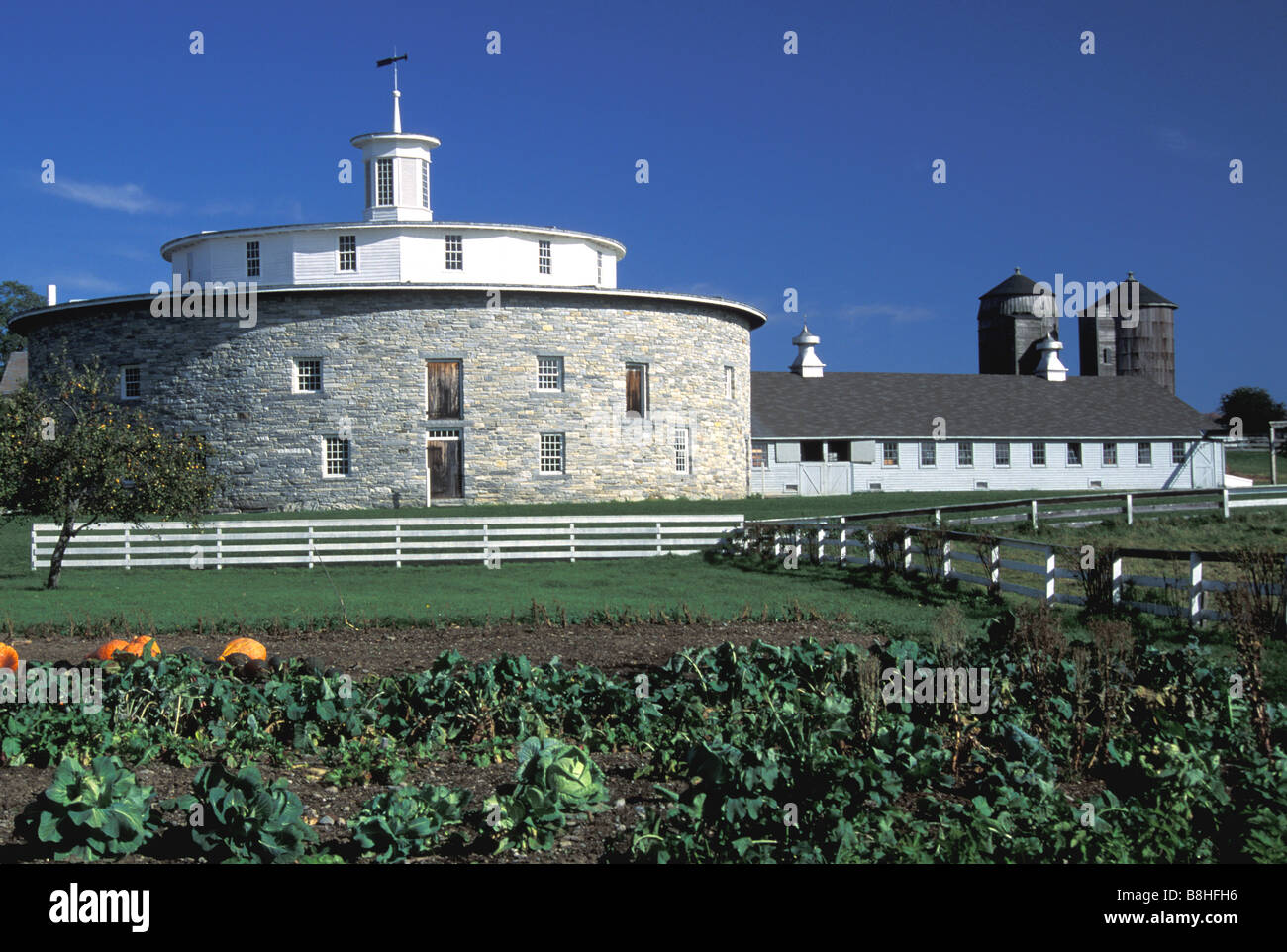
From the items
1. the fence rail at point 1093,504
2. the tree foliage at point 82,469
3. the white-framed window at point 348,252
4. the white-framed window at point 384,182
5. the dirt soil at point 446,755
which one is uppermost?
the white-framed window at point 384,182

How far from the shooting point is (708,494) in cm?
4609

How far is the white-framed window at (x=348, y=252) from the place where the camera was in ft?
147

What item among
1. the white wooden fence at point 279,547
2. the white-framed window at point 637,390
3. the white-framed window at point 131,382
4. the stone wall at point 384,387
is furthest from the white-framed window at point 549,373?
the white wooden fence at point 279,547

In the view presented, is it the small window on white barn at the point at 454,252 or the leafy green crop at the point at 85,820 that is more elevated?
the small window on white barn at the point at 454,252

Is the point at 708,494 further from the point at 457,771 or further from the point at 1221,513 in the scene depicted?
the point at 457,771

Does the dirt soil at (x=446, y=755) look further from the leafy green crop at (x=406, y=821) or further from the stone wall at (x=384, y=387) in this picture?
the stone wall at (x=384, y=387)

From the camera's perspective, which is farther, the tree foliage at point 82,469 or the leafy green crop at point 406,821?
the tree foliage at point 82,469

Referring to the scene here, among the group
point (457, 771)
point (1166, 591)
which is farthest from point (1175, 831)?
point (1166, 591)

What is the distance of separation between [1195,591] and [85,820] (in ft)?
40.3

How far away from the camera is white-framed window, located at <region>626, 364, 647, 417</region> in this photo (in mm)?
44375

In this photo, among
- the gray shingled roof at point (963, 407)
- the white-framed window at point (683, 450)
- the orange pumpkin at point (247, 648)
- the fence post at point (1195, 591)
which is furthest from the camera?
the gray shingled roof at point (963, 407)

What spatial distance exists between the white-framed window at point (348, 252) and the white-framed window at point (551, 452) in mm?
9854

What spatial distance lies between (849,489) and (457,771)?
1841 inches

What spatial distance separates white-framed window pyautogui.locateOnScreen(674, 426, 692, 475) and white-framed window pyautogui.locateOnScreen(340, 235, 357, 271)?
13658 millimetres
